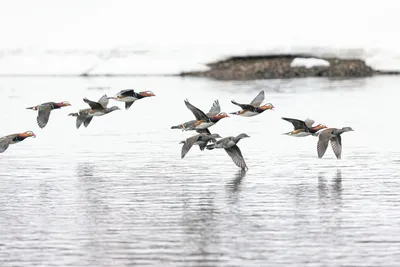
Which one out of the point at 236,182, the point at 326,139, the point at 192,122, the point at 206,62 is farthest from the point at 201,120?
the point at 206,62

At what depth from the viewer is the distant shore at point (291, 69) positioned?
62656mm

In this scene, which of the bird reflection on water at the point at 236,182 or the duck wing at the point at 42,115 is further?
the duck wing at the point at 42,115

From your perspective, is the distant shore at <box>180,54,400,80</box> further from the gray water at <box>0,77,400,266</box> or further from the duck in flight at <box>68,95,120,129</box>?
the duck in flight at <box>68,95,120,129</box>

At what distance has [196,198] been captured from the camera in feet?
65.0

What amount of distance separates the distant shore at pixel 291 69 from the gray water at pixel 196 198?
26.4 meters

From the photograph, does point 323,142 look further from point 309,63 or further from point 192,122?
point 309,63

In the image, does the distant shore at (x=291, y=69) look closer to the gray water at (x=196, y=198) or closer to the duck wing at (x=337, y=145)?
the gray water at (x=196, y=198)

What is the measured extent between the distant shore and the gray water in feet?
86.8

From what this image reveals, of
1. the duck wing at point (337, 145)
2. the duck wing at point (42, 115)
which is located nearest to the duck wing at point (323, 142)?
the duck wing at point (337, 145)

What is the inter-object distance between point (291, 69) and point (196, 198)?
43.4m

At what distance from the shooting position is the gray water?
15.6 meters

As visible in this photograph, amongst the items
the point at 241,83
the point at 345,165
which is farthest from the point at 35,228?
the point at 241,83

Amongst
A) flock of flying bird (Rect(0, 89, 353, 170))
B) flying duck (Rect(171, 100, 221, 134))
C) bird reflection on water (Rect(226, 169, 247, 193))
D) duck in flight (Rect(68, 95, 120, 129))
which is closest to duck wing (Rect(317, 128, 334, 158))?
flock of flying bird (Rect(0, 89, 353, 170))

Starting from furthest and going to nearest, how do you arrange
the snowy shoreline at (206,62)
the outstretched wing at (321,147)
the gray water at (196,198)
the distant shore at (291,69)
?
the snowy shoreline at (206,62)
the distant shore at (291,69)
the outstretched wing at (321,147)
the gray water at (196,198)
